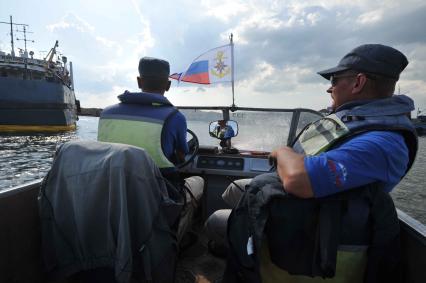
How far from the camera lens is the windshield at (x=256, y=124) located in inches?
165

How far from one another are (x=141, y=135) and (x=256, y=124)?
2.37 metres

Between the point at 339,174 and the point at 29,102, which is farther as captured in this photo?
the point at 29,102

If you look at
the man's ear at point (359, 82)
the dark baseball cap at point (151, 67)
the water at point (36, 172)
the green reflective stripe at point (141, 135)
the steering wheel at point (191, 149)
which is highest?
the dark baseball cap at point (151, 67)

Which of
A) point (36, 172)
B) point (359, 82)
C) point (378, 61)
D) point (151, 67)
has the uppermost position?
point (151, 67)

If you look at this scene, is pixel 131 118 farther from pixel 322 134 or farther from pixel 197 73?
pixel 197 73

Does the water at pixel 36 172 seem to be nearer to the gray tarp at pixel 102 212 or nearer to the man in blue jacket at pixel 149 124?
the man in blue jacket at pixel 149 124

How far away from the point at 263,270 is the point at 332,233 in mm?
505

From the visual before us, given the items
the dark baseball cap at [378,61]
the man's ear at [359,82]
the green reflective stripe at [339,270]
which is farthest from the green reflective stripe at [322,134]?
the green reflective stripe at [339,270]

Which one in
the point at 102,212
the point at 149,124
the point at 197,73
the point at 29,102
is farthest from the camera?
the point at 29,102

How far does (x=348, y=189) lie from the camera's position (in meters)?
1.43

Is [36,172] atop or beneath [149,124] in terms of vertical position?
beneath

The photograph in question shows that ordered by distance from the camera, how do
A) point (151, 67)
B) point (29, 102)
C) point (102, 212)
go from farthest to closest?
point (29, 102), point (151, 67), point (102, 212)

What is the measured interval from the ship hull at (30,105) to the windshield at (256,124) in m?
28.4

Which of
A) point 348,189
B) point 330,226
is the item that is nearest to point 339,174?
point 348,189
